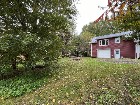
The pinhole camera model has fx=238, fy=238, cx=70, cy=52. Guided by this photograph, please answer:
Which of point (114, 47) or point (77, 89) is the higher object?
point (114, 47)

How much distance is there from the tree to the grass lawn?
1280 millimetres

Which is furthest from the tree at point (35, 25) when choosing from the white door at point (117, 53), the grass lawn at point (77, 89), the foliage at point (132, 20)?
the white door at point (117, 53)

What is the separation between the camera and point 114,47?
144 feet

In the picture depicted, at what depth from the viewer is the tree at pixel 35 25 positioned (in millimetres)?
13117

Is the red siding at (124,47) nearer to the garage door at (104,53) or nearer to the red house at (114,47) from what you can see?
the red house at (114,47)

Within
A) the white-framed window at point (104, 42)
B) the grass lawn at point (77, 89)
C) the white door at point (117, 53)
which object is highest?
the white-framed window at point (104, 42)

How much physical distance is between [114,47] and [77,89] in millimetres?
34174

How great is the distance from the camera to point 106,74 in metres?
12.6

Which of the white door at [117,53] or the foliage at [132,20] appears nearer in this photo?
the foliage at [132,20]

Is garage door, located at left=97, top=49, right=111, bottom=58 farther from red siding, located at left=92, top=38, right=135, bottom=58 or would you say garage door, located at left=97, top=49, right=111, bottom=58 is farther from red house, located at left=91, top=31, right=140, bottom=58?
red siding, located at left=92, top=38, right=135, bottom=58

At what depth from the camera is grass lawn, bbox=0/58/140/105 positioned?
9523mm

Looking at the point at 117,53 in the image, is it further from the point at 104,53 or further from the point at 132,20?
the point at 132,20

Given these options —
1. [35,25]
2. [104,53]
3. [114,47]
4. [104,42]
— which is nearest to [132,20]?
[35,25]

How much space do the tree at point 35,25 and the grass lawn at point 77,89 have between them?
4.20ft
